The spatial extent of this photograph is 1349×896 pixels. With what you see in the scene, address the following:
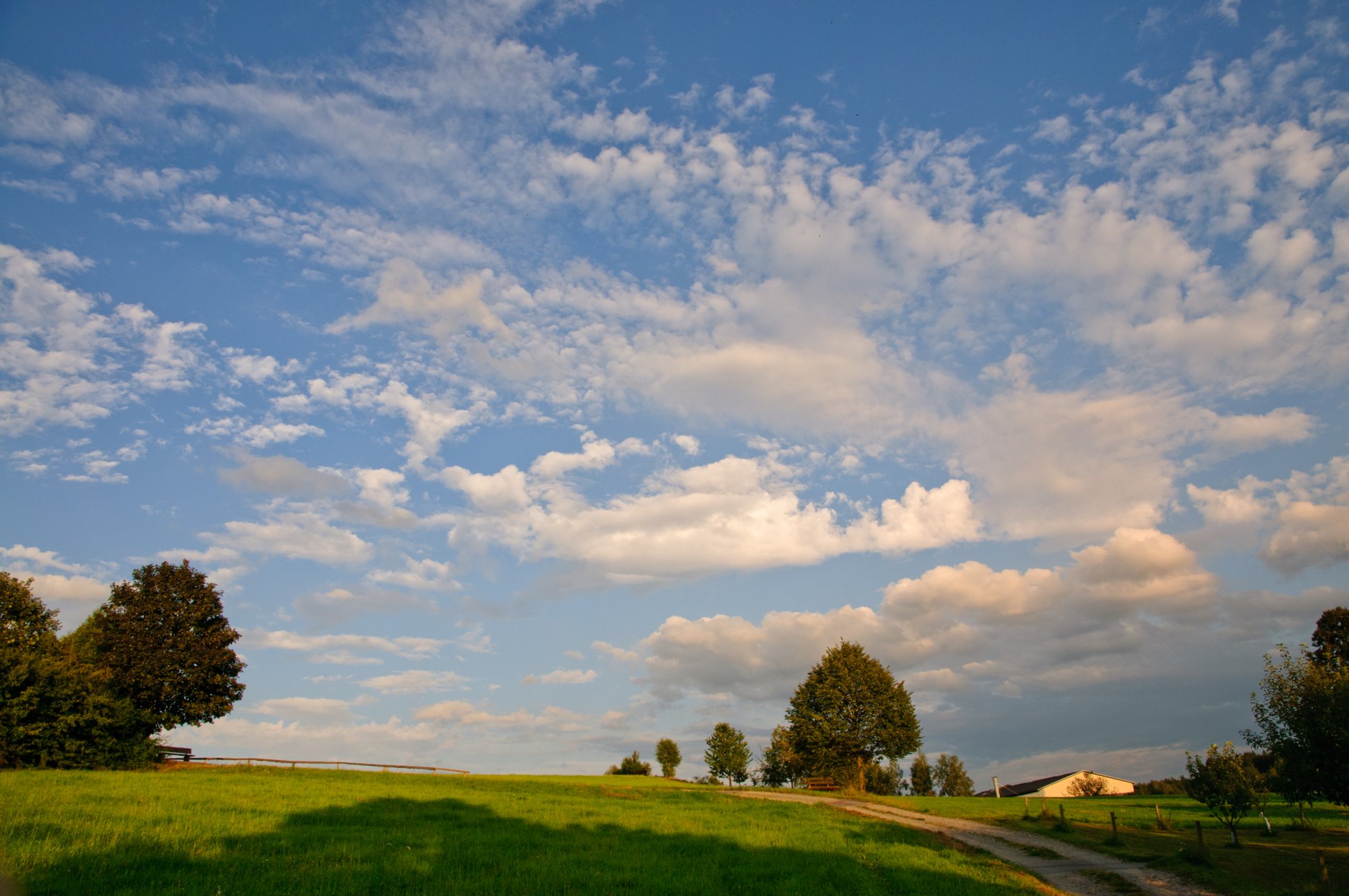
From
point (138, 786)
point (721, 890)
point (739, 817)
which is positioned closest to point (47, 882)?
point (721, 890)

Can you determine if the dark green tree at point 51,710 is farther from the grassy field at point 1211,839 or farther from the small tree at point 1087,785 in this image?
the small tree at point 1087,785

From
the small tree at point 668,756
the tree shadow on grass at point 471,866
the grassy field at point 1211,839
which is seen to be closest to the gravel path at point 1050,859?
the grassy field at point 1211,839

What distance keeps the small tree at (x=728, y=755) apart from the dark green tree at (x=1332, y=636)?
8248 centimetres

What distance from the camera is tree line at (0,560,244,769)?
145 ft

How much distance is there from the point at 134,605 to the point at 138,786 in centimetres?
3268

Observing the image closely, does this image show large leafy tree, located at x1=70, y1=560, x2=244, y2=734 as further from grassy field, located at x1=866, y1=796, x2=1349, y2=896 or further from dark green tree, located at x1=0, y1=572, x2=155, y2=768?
grassy field, located at x1=866, y1=796, x2=1349, y2=896

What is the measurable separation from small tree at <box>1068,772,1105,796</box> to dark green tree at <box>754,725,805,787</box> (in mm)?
46648

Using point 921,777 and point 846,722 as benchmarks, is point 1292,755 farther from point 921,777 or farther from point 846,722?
point 921,777

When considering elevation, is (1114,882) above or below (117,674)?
below

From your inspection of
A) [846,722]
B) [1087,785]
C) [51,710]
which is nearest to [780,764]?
[846,722]

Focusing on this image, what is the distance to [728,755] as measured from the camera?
126m

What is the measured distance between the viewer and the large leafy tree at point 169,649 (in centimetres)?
5541

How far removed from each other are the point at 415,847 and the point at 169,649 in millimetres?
46966

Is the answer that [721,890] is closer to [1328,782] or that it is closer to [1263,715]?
[1328,782]
